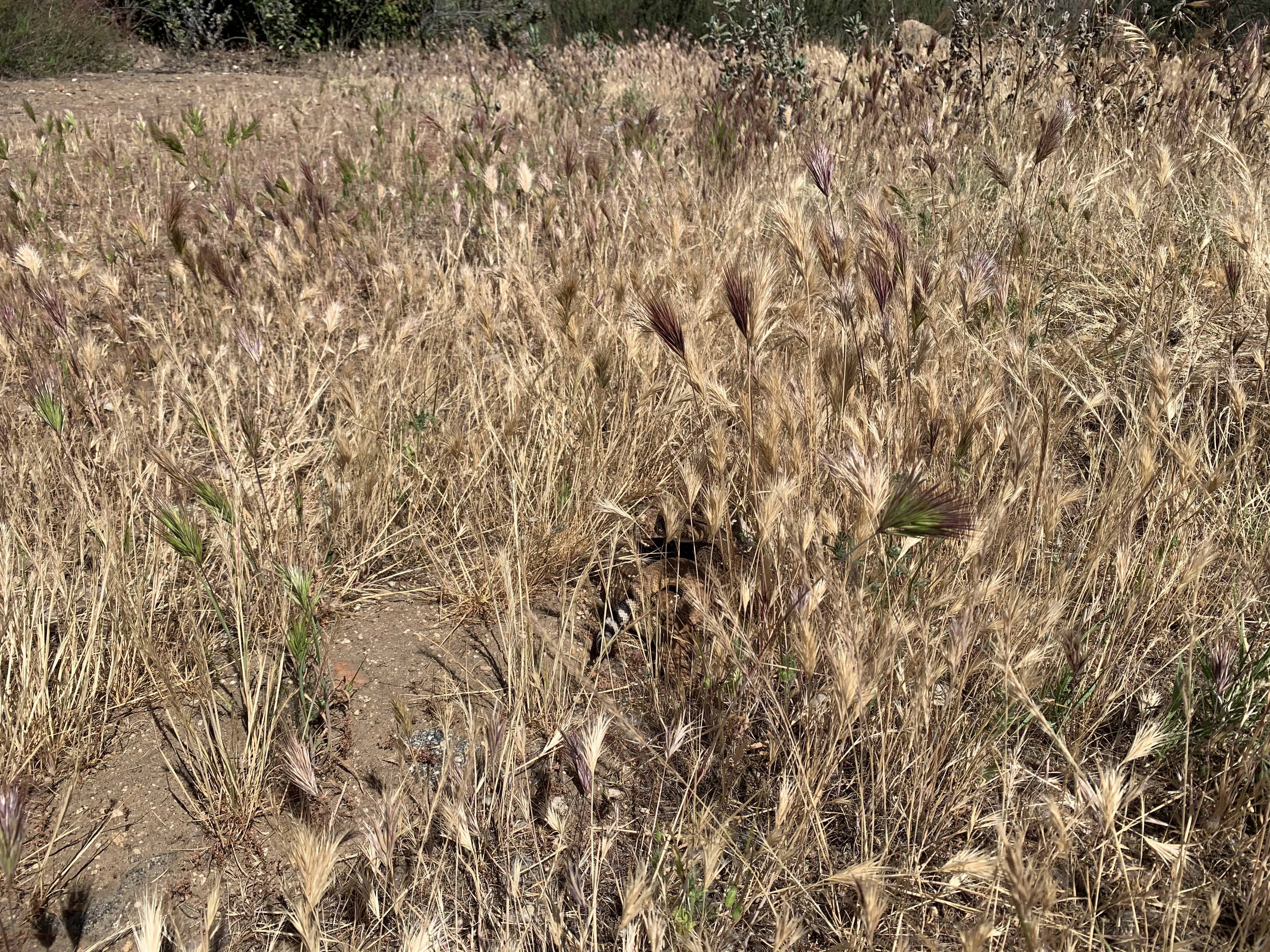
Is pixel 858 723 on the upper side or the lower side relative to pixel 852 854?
upper

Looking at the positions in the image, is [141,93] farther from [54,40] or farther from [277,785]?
[277,785]

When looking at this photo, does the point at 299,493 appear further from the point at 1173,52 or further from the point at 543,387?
the point at 1173,52

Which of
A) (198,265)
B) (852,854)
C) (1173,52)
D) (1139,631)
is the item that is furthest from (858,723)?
(1173,52)

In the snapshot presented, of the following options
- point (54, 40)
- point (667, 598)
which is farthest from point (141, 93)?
point (667, 598)

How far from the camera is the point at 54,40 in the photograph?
10.3 metres

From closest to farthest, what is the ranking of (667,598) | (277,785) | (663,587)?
1. (277,785)
2. (663,587)
3. (667,598)

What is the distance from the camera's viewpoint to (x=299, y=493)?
2.11 meters

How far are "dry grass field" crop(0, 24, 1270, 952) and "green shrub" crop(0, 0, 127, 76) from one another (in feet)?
27.1

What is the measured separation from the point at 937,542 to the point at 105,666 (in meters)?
1.66

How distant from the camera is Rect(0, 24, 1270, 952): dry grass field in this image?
145 cm

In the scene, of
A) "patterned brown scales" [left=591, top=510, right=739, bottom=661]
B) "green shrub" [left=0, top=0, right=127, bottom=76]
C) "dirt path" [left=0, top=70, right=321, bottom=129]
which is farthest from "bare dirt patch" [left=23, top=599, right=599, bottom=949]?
"green shrub" [left=0, top=0, right=127, bottom=76]

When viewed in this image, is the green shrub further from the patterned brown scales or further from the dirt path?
the patterned brown scales

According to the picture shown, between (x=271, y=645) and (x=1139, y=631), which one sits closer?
(x=1139, y=631)

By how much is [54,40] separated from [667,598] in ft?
37.5
